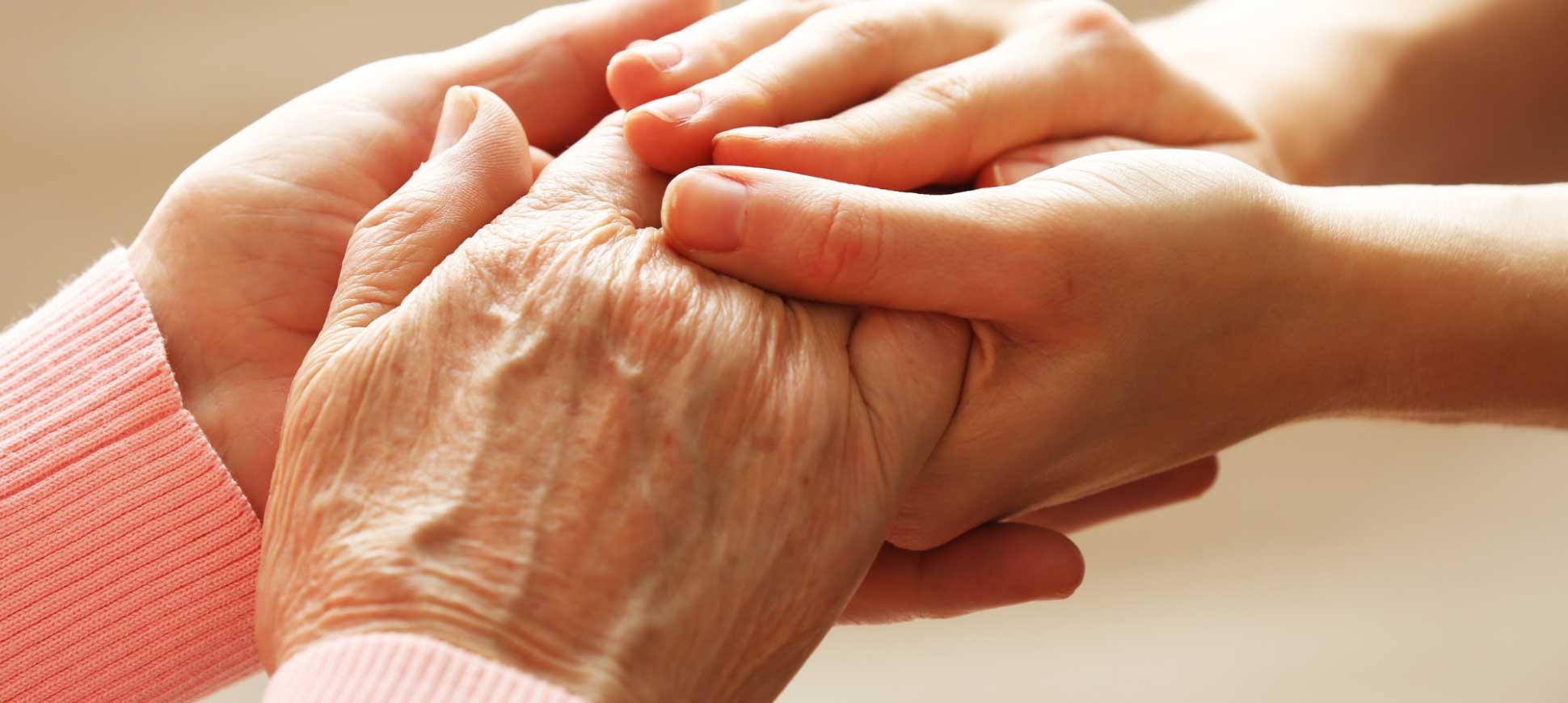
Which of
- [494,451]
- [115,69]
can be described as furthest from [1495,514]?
[115,69]

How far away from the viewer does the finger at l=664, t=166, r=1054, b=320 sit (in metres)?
0.64

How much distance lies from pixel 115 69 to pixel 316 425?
91 cm

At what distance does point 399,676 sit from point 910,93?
19.9 inches

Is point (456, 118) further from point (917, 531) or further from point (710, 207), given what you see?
point (917, 531)

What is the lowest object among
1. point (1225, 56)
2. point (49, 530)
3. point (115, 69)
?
point (49, 530)

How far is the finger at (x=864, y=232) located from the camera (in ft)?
2.10

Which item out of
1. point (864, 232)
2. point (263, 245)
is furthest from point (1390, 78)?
point (263, 245)

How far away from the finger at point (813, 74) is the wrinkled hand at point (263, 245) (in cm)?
21

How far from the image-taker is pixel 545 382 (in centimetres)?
62

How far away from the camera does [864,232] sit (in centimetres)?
64

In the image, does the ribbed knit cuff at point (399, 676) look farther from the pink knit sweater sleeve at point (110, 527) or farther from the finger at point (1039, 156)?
the finger at point (1039, 156)

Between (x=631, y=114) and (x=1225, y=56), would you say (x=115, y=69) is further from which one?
(x=1225, y=56)

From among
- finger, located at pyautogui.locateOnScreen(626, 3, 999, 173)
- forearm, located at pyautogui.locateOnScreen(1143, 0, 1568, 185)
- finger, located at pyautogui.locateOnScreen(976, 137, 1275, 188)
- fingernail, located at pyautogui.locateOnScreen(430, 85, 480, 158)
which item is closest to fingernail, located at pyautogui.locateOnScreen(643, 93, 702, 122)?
finger, located at pyautogui.locateOnScreen(626, 3, 999, 173)

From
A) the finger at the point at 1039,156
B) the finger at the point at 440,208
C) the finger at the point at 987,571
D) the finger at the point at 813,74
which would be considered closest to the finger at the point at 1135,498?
the finger at the point at 987,571
